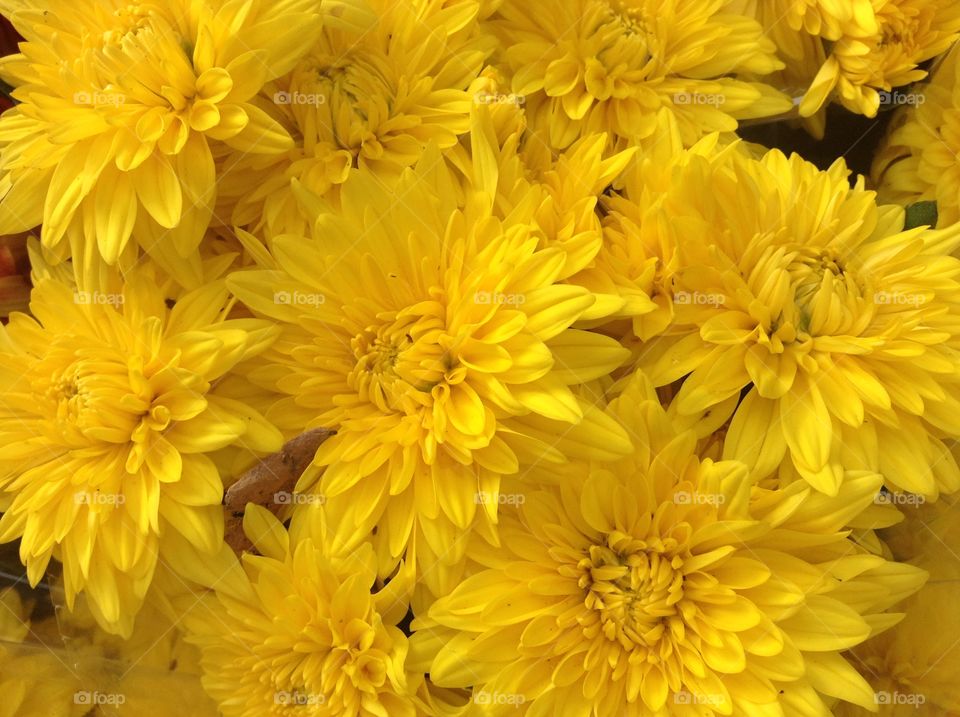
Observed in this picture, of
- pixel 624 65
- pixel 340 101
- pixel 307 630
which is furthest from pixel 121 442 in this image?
pixel 624 65

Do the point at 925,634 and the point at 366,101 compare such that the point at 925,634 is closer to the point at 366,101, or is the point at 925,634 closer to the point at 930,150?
the point at 930,150

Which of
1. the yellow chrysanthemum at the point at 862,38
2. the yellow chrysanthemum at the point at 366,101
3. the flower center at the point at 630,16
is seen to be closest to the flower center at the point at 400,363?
the yellow chrysanthemum at the point at 366,101

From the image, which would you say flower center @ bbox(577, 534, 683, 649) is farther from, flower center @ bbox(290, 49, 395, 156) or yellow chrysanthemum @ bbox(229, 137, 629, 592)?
flower center @ bbox(290, 49, 395, 156)

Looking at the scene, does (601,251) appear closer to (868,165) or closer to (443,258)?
(443,258)

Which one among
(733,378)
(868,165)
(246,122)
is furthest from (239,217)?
(868,165)

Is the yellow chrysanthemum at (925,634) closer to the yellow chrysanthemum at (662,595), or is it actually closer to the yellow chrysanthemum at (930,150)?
the yellow chrysanthemum at (662,595)
